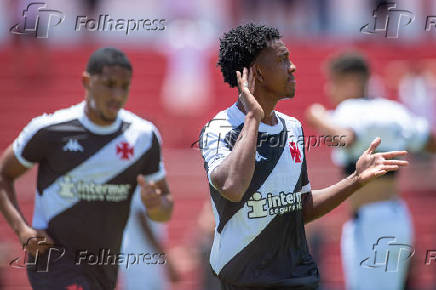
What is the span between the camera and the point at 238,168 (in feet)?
13.5

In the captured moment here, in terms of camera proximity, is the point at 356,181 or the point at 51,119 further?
the point at 51,119

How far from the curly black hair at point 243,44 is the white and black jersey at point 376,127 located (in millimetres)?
2349

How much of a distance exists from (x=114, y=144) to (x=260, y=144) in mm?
1626

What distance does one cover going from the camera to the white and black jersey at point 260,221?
4.40m

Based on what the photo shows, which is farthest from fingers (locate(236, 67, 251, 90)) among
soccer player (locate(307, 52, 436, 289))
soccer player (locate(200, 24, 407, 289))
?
soccer player (locate(307, 52, 436, 289))

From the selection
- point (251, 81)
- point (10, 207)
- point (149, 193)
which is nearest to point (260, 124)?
point (251, 81)

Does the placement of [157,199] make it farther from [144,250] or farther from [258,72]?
[144,250]

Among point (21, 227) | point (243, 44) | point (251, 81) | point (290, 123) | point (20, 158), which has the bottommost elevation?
point (21, 227)

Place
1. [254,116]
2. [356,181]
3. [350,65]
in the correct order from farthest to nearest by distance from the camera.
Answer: [350,65] < [356,181] < [254,116]

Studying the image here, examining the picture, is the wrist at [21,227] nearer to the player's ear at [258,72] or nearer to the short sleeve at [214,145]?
the short sleeve at [214,145]

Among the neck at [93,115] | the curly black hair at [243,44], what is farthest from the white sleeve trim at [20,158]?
the curly black hair at [243,44]

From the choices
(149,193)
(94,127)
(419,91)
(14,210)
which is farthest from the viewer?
(419,91)

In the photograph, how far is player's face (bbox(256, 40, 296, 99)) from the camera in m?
4.41

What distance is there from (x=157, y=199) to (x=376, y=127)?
2.32 meters
